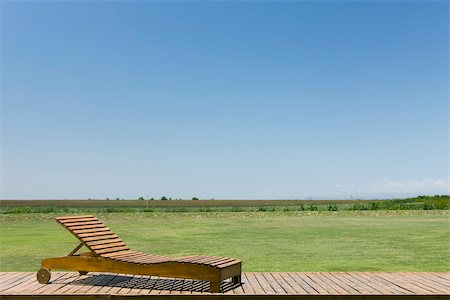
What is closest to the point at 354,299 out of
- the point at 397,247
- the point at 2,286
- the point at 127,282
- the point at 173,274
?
the point at 173,274

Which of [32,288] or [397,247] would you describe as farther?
[397,247]

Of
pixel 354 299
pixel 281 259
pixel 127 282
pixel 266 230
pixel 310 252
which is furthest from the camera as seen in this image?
pixel 266 230

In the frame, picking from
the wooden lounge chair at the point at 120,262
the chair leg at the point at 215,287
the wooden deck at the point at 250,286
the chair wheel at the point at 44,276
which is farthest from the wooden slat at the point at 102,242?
the chair leg at the point at 215,287

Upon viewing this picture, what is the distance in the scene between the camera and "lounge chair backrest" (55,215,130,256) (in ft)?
27.3

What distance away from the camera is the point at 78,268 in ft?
27.2

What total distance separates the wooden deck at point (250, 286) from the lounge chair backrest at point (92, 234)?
19.7 inches

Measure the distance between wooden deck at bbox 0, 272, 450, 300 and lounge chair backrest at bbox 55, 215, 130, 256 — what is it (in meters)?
0.50

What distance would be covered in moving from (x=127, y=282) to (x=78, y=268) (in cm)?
78

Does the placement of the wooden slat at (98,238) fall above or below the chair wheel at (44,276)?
above

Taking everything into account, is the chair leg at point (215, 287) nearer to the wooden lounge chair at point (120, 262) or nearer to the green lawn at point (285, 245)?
the wooden lounge chair at point (120, 262)

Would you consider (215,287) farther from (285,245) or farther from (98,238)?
(285,245)

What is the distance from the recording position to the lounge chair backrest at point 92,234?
8.32 metres

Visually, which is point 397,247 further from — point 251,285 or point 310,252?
point 251,285

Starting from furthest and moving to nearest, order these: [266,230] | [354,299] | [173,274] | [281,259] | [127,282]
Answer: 1. [266,230]
2. [281,259]
3. [127,282]
4. [173,274]
5. [354,299]
